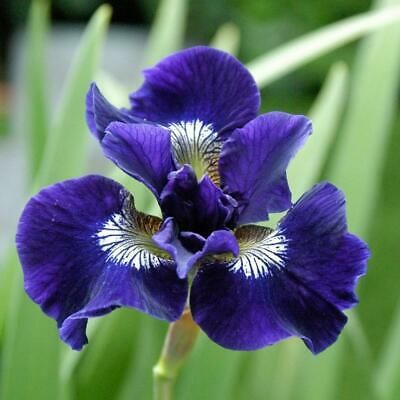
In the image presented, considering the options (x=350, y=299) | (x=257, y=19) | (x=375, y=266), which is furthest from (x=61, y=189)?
(x=257, y=19)

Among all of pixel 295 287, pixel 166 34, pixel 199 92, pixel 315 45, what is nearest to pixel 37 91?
pixel 166 34

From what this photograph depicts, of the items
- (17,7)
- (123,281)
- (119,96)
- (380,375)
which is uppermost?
(17,7)

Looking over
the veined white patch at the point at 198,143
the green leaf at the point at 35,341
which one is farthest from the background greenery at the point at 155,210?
the veined white patch at the point at 198,143

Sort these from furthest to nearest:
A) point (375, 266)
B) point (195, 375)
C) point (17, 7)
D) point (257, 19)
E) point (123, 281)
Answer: point (17, 7) → point (257, 19) → point (375, 266) → point (195, 375) → point (123, 281)

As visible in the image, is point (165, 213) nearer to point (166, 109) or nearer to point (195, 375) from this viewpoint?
point (166, 109)

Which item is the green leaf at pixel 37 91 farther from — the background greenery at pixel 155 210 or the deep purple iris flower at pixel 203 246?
the deep purple iris flower at pixel 203 246

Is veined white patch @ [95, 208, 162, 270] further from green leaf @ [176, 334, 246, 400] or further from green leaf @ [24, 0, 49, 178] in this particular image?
green leaf @ [24, 0, 49, 178]
